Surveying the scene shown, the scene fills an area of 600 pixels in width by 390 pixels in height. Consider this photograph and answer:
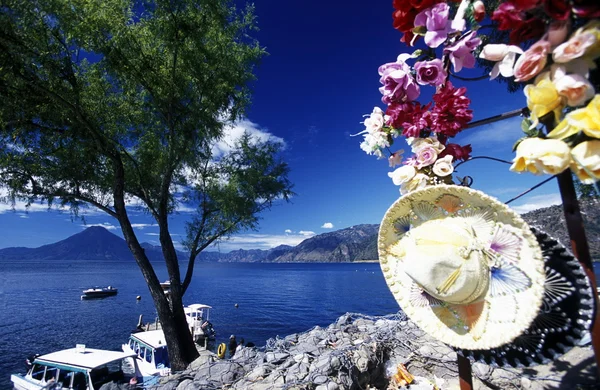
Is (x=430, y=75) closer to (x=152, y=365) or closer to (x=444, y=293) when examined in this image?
(x=444, y=293)

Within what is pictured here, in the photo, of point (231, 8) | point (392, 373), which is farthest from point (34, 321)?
point (392, 373)

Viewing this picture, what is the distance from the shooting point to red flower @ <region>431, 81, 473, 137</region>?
1.85 meters

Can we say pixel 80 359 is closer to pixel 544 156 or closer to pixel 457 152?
pixel 457 152

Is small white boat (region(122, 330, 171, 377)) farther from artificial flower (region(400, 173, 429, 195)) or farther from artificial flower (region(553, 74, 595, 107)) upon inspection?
artificial flower (region(553, 74, 595, 107))

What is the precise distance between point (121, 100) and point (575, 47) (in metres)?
11.4

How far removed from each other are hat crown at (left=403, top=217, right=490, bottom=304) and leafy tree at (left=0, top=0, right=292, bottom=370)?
29.8 ft

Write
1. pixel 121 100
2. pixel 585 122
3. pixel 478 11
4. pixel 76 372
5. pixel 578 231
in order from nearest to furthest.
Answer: pixel 585 122
pixel 578 231
pixel 478 11
pixel 121 100
pixel 76 372

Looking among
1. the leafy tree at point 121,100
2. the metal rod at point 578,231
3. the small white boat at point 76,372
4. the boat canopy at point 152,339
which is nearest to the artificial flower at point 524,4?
the metal rod at point 578,231

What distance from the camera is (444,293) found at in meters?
1.61

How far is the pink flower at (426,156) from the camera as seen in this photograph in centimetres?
186

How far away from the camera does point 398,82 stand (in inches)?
78.4

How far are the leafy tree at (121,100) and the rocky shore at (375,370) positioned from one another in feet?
14.9

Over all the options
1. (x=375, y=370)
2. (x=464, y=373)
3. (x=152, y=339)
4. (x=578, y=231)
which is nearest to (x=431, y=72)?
(x=578, y=231)

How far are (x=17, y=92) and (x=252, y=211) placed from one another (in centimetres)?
782
